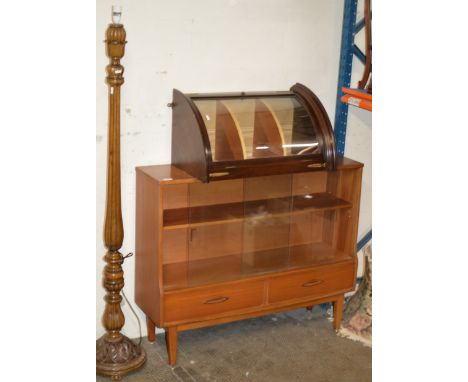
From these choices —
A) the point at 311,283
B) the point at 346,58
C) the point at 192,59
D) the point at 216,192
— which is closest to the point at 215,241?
the point at 216,192

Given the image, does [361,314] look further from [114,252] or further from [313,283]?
[114,252]

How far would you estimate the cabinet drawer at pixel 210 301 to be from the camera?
130 inches

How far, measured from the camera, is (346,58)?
381 centimetres

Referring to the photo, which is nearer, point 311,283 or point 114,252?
point 114,252

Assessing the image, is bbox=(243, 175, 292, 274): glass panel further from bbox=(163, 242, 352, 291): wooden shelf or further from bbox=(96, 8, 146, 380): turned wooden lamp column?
bbox=(96, 8, 146, 380): turned wooden lamp column

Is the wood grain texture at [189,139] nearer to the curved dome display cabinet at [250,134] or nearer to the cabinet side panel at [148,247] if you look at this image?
the curved dome display cabinet at [250,134]

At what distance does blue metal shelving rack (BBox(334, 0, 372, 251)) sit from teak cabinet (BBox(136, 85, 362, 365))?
10.8 inches

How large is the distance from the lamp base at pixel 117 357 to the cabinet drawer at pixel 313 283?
80 cm

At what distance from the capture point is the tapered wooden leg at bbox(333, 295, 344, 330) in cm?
386

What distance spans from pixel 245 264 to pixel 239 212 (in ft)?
0.99

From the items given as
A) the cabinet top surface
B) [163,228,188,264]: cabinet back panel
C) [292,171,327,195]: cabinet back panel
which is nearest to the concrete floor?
[163,228,188,264]: cabinet back panel

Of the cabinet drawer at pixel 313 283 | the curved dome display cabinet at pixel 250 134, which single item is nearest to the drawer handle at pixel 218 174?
the curved dome display cabinet at pixel 250 134
